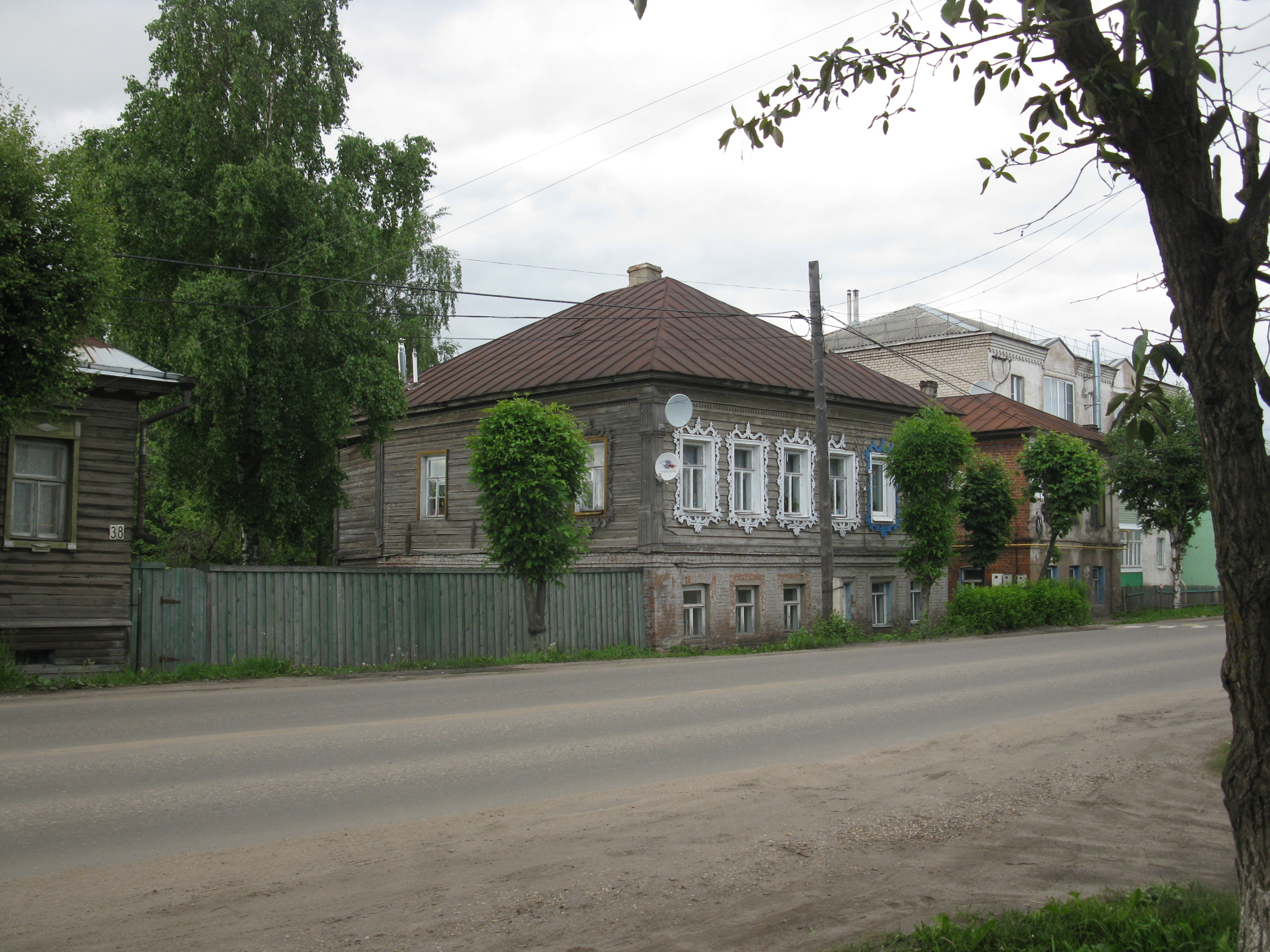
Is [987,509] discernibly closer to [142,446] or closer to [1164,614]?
[1164,614]

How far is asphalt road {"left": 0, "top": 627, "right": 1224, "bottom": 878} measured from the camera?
7.29 metres

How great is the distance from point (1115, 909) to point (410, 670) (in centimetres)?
1485

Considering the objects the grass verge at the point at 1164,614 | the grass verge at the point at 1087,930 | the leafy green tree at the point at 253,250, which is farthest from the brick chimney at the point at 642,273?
the grass verge at the point at 1087,930

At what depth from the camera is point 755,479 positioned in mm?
27891

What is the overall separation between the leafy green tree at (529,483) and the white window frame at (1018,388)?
32.9m

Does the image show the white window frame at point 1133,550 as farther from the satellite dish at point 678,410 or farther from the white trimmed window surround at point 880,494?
the satellite dish at point 678,410

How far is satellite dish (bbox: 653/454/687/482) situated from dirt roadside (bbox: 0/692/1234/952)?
16.0 meters

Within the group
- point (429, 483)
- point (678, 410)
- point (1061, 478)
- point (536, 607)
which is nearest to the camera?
point (536, 607)

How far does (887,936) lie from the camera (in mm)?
4891

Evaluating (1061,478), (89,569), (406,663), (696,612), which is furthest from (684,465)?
(1061,478)

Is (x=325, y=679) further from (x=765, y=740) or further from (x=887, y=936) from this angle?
(x=887, y=936)

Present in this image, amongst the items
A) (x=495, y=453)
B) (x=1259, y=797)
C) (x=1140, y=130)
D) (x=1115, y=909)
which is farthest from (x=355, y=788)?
(x=495, y=453)

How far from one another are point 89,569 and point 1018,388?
41.0 meters

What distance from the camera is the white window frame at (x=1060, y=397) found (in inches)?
2000
